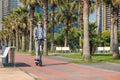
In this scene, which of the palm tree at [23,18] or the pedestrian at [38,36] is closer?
the pedestrian at [38,36]

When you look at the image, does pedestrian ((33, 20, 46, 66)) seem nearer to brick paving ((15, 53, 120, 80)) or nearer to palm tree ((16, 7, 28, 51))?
brick paving ((15, 53, 120, 80))

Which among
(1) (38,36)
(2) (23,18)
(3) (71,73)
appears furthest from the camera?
(2) (23,18)

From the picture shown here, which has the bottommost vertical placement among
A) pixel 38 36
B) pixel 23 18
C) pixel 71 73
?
pixel 71 73

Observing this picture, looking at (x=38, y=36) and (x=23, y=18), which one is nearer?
(x=38, y=36)

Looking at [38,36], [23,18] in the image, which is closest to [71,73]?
[38,36]

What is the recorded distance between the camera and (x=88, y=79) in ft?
37.6

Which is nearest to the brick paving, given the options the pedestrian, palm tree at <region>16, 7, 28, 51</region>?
the pedestrian

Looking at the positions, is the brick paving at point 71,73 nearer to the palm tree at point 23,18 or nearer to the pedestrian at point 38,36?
the pedestrian at point 38,36

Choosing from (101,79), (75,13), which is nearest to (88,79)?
(101,79)

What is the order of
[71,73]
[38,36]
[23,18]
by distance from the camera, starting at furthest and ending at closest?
[23,18], [38,36], [71,73]

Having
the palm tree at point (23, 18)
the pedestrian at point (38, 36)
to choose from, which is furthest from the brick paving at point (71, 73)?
the palm tree at point (23, 18)

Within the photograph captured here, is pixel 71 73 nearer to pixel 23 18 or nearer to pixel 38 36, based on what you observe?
pixel 38 36

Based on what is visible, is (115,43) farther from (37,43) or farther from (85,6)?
(37,43)

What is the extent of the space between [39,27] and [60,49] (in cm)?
3196
